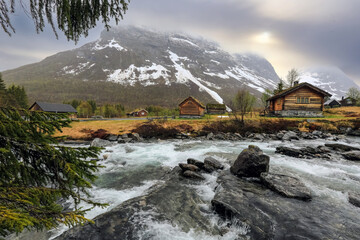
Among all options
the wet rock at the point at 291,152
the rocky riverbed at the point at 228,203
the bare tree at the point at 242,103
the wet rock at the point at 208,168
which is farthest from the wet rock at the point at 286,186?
the bare tree at the point at 242,103

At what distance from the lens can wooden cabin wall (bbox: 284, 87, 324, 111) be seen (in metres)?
29.6

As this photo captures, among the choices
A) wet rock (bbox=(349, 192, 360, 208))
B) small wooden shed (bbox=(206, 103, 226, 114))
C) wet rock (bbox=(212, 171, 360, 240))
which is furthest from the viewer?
small wooden shed (bbox=(206, 103, 226, 114))

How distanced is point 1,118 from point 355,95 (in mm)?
112638

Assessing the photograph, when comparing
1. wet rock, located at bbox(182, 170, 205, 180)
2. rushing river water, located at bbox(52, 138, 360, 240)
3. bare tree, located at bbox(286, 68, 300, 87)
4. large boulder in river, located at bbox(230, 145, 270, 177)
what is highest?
bare tree, located at bbox(286, 68, 300, 87)

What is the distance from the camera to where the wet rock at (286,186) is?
224 inches

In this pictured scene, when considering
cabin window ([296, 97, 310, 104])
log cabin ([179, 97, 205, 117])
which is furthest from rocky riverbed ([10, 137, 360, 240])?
log cabin ([179, 97, 205, 117])

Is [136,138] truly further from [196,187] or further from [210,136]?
[196,187]

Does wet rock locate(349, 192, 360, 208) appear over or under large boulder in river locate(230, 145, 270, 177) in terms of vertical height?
under

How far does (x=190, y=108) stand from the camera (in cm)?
3988

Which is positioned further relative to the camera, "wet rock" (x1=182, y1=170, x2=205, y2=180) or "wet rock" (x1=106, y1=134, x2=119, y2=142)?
"wet rock" (x1=106, y1=134, x2=119, y2=142)

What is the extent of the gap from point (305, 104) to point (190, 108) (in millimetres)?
24040

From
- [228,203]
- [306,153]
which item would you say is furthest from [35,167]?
[306,153]

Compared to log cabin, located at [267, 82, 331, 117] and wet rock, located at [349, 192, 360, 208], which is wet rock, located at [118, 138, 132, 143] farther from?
log cabin, located at [267, 82, 331, 117]

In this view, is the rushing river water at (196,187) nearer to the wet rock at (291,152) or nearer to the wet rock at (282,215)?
the wet rock at (282,215)
